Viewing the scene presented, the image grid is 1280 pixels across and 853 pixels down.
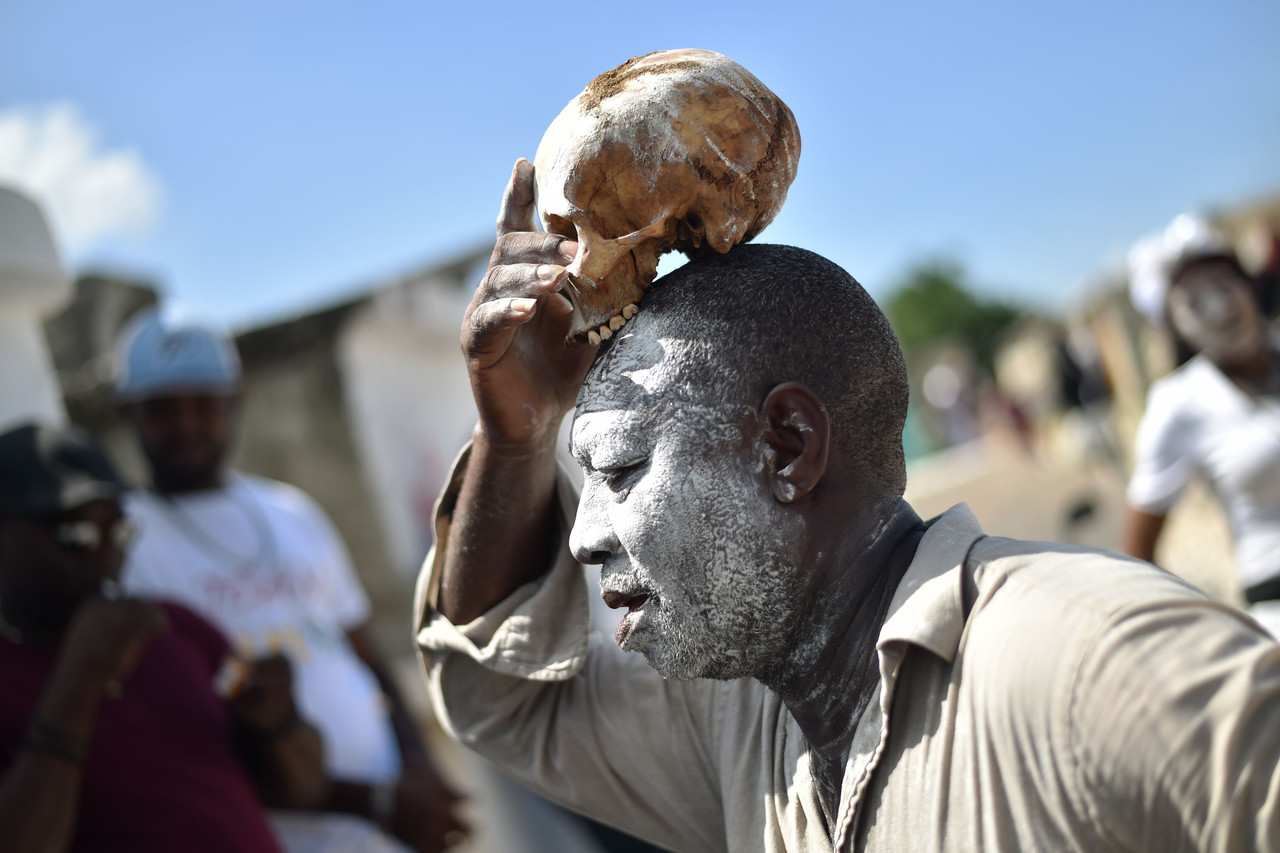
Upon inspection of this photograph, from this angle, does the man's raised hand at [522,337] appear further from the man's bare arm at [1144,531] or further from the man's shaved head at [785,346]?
the man's bare arm at [1144,531]

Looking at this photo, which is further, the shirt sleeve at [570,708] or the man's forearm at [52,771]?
the man's forearm at [52,771]

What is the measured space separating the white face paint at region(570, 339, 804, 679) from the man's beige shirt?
7.7 inches

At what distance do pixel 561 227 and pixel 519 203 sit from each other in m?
0.13

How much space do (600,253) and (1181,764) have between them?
3.50ft

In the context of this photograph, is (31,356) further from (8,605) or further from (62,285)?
(8,605)

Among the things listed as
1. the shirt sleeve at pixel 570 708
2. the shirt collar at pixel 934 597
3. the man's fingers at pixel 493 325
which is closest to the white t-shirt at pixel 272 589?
the shirt sleeve at pixel 570 708

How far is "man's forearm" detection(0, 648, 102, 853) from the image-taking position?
9.57ft

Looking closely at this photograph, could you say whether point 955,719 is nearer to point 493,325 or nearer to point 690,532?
point 690,532

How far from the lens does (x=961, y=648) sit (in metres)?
1.68

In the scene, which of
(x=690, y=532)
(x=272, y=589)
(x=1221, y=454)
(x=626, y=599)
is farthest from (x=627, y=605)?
(x=1221, y=454)

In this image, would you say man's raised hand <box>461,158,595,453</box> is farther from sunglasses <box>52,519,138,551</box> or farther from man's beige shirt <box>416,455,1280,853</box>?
sunglasses <box>52,519,138,551</box>

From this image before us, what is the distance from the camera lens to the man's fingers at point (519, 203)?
2129 mm

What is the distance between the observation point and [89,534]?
Result: 341 cm

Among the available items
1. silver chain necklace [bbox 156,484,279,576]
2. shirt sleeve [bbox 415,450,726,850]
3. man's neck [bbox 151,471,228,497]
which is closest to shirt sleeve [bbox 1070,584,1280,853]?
shirt sleeve [bbox 415,450,726,850]
